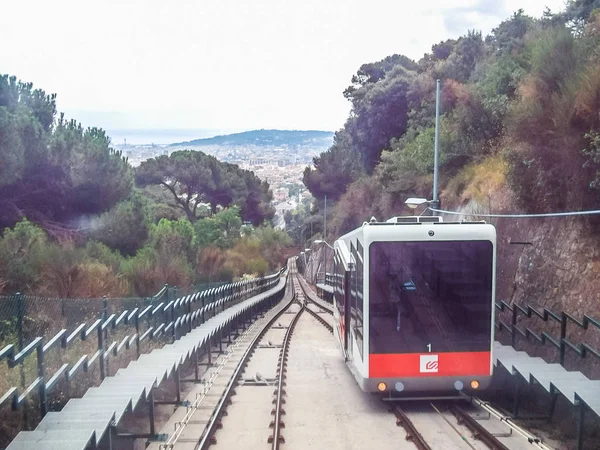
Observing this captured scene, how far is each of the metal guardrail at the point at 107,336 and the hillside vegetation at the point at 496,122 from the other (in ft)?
25.9

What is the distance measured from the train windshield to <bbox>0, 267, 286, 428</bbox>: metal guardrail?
387 centimetres

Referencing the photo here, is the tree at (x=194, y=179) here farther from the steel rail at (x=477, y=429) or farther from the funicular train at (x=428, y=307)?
the steel rail at (x=477, y=429)

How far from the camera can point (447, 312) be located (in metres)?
9.66

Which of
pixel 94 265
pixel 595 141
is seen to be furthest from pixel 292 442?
pixel 94 265

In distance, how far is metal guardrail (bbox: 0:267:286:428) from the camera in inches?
260

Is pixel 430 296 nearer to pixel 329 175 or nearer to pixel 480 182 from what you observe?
pixel 480 182

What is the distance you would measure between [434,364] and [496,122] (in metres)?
16.0

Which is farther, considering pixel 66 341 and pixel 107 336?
pixel 107 336

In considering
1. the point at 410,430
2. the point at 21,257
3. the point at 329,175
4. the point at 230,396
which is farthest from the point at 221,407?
the point at 329,175

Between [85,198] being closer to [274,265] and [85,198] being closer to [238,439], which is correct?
[238,439]

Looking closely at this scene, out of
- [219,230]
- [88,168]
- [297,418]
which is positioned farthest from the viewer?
[219,230]

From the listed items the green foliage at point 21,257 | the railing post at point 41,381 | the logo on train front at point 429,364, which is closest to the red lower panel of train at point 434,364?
the logo on train front at point 429,364

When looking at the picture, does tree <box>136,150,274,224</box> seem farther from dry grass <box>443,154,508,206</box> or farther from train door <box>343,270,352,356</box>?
train door <box>343,270,352,356</box>

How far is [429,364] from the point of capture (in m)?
9.62
